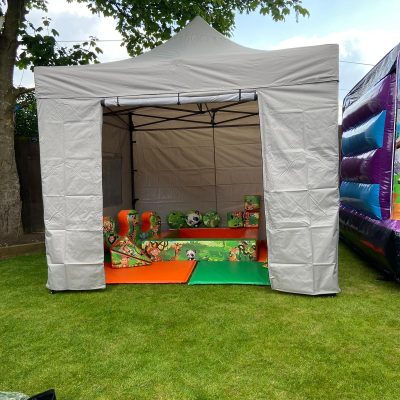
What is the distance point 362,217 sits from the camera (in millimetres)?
4543

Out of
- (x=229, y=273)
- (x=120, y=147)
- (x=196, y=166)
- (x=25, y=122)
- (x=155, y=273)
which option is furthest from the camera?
(x=25, y=122)

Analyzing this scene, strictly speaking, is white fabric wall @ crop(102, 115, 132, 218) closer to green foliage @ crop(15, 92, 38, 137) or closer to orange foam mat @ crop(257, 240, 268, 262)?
orange foam mat @ crop(257, 240, 268, 262)

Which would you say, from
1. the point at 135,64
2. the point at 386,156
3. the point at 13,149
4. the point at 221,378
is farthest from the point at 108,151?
the point at 221,378

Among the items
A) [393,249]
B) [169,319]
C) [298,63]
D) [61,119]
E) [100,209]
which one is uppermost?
[298,63]

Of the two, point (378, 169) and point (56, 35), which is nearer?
point (378, 169)

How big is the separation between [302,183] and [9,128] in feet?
14.8

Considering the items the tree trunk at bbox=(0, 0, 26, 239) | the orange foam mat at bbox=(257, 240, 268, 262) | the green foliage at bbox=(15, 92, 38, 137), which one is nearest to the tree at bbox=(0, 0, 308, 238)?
the tree trunk at bbox=(0, 0, 26, 239)

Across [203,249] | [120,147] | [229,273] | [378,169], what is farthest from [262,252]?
[120,147]

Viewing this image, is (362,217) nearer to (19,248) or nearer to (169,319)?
(169,319)

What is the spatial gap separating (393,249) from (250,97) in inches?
76.8

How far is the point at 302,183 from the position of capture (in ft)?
11.4

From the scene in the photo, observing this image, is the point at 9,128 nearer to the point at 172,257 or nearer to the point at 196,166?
the point at 196,166

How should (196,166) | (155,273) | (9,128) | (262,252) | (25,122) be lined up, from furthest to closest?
(25,122)
(196,166)
(9,128)
(262,252)
(155,273)

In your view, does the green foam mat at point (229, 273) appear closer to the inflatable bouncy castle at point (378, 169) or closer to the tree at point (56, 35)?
the inflatable bouncy castle at point (378, 169)
